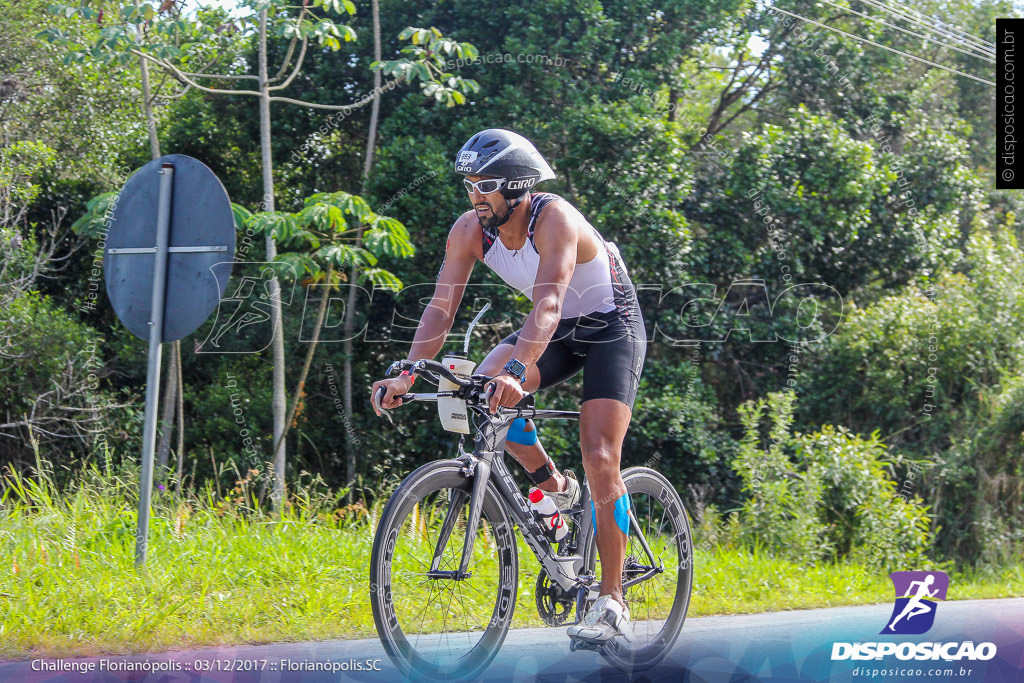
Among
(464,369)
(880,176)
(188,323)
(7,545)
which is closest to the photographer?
(464,369)

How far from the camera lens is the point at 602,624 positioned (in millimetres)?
3359

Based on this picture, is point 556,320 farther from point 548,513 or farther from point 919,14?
point 919,14

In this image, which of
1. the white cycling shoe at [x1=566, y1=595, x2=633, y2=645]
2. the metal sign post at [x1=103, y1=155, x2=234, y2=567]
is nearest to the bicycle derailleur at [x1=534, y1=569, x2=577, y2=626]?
the white cycling shoe at [x1=566, y1=595, x2=633, y2=645]

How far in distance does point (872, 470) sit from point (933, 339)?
274cm

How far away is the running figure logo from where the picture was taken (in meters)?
4.59

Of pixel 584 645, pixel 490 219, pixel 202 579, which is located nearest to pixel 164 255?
pixel 202 579

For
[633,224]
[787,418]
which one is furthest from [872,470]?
[633,224]

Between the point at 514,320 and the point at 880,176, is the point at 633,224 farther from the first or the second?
the point at 880,176

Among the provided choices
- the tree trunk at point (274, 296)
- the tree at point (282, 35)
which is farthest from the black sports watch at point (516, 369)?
the tree trunk at point (274, 296)

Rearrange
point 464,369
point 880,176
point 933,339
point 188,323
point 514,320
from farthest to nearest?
point 880,176, point 933,339, point 514,320, point 188,323, point 464,369

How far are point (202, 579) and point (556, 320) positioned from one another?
2360mm

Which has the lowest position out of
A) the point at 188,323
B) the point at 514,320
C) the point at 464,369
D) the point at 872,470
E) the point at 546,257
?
the point at 872,470

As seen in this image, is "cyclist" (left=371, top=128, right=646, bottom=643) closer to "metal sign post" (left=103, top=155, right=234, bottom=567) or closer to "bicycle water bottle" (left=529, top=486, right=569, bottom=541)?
"bicycle water bottle" (left=529, top=486, right=569, bottom=541)

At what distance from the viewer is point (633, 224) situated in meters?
9.85
